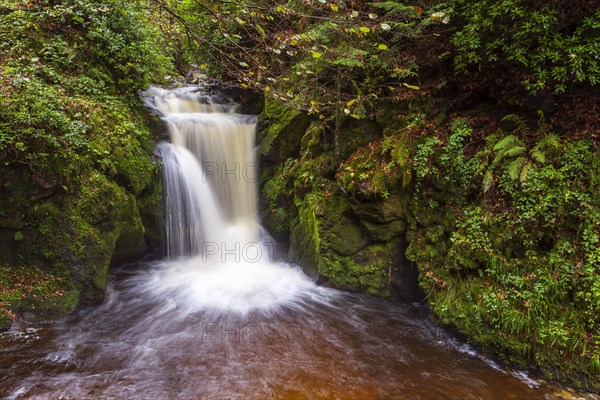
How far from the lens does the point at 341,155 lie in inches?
273

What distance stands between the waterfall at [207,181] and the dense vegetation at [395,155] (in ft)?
2.84

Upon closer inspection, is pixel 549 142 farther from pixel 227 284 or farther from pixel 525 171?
pixel 227 284

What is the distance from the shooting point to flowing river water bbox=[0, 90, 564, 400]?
12.5 ft

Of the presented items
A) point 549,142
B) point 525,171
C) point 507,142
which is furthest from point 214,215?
point 549,142

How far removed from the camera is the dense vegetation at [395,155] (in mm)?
3992

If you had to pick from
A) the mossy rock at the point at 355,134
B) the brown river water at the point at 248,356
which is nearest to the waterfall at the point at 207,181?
the brown river water at the point at 248,356

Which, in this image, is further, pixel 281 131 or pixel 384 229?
pixel 281 131

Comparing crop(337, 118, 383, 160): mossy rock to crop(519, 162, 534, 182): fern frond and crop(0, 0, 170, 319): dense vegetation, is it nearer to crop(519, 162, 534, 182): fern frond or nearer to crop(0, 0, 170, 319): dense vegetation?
crop(519, 162, 534, 182): fern frond

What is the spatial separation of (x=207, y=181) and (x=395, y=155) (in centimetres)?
477

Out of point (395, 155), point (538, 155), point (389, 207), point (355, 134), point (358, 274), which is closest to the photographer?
point (538, 155)

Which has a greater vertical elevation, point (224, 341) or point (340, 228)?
point (340, 228)

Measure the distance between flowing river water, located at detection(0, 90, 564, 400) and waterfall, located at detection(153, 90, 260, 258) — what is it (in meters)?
0.05

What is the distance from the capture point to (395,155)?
5.67 m

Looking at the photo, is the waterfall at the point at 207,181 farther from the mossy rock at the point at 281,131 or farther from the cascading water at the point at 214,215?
the mossy rock at the point at 281,131
